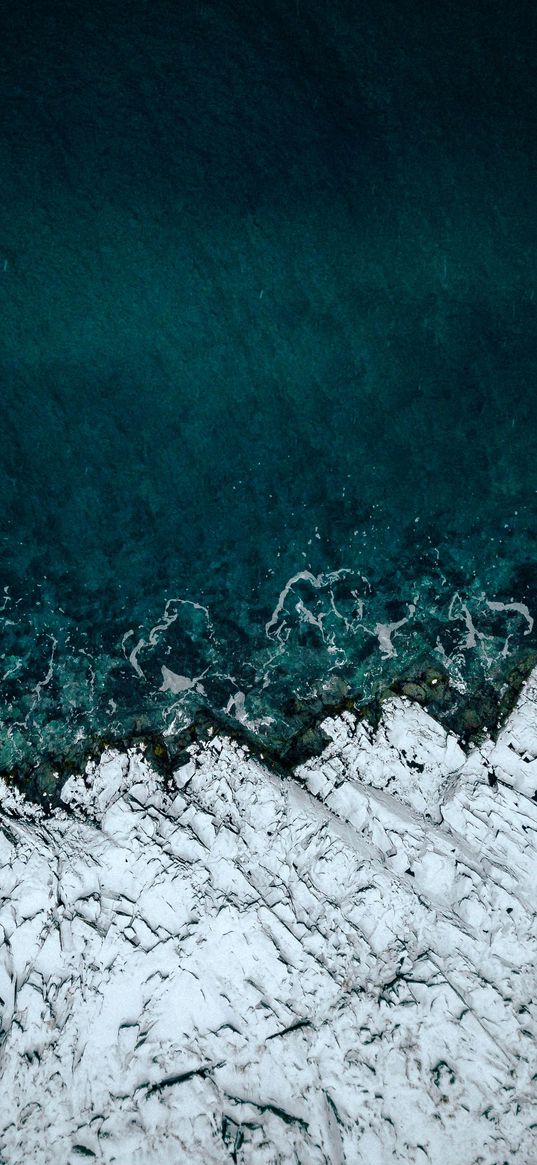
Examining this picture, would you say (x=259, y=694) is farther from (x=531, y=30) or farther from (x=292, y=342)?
(x=531, y=30)

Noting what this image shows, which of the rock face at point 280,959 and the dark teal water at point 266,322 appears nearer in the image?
the rock face at point 280,959

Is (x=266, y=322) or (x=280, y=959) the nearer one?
(x=280, y=959)

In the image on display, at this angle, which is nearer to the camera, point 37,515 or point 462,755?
point 462,755

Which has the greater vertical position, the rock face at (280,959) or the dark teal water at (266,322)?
the dark teal water at (266,322)

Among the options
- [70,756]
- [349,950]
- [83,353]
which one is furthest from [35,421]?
[349,950]

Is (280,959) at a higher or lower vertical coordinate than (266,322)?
lower
